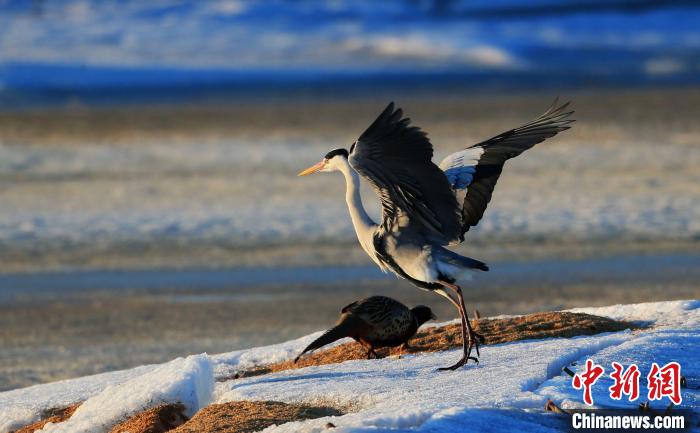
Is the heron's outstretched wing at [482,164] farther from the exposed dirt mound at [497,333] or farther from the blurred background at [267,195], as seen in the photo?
the blurred background at [267,195]

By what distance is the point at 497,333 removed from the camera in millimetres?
6844

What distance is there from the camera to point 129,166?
A: 18266 millimetres

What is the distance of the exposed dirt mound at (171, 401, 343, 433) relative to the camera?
17.1 ft

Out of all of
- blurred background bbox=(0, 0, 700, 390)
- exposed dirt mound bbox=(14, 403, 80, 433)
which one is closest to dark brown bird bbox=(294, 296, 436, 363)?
exposed dirt mound bbox=(14, 403, 80, 433)

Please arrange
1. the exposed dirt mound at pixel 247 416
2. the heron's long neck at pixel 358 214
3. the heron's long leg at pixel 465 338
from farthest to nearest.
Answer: the heron's long neck at pixel 358 214 → the heron's long leg at pixel 465 338 → the exposed dirt mound at pixel 247 416

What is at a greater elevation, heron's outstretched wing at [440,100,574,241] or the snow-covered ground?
heron's outstretched wing at [440,100,574,241]

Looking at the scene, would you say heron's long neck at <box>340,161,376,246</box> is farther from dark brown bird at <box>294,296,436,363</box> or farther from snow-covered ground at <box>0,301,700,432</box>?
snow-covered ground at <box>0,301,700,432</box>

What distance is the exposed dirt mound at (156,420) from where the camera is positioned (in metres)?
5.77

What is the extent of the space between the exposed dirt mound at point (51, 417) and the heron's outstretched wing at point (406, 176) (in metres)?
1.80

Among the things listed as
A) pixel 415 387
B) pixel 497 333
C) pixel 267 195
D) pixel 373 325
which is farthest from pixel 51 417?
pixel 267 195

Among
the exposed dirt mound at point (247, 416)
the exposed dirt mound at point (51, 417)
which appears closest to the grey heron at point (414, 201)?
the exposed dirt mound at point (247, 416)

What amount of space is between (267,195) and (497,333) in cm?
827

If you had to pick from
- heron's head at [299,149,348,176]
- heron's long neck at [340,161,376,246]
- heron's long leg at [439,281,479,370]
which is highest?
heron's head at [299,149,348,176]

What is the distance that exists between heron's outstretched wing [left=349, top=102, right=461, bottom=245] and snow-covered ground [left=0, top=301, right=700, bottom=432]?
68 centimetres
